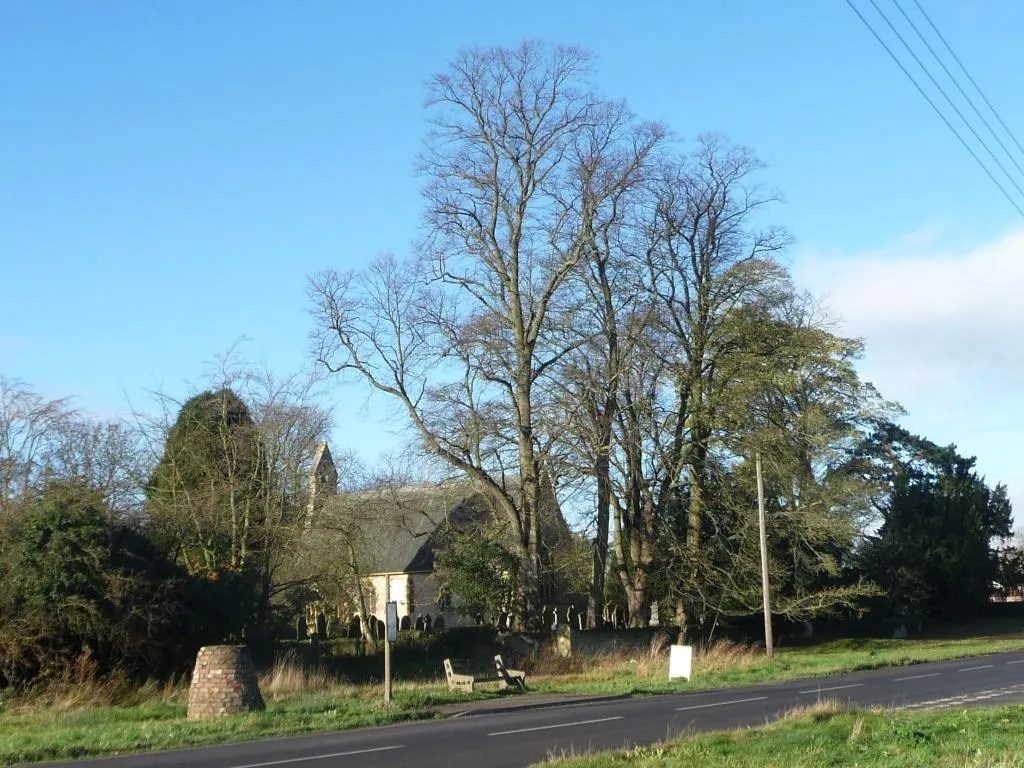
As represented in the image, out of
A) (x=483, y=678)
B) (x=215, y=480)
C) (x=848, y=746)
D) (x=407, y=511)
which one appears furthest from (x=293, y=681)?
(x=848, y=746)

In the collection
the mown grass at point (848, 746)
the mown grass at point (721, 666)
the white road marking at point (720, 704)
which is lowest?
the mown grass at point (721, 666)

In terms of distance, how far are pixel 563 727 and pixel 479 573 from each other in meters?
21.0

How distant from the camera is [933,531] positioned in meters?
61.2

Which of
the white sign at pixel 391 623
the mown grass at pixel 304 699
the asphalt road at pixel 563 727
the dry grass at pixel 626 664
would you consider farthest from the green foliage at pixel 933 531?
the white sign at pixel 391 623

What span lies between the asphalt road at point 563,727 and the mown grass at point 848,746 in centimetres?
167

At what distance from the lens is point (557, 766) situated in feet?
39.1

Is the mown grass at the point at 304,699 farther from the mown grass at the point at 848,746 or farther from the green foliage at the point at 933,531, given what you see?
the green foliage at the point at 933,531

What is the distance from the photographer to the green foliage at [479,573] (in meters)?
39.1

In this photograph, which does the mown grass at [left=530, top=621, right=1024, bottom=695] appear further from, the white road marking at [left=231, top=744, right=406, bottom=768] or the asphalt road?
the white road marking at [left=231, top=744, right=406, bottom=768]

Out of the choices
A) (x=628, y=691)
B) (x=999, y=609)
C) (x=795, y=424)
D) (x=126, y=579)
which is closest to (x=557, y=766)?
(x=628, y=691)

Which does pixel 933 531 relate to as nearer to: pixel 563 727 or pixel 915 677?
pixel 915 677

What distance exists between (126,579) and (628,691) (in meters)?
12.3

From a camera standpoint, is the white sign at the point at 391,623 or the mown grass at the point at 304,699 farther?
the white sign at the point at 391,623

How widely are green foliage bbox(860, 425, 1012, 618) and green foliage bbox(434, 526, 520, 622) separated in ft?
79.8
